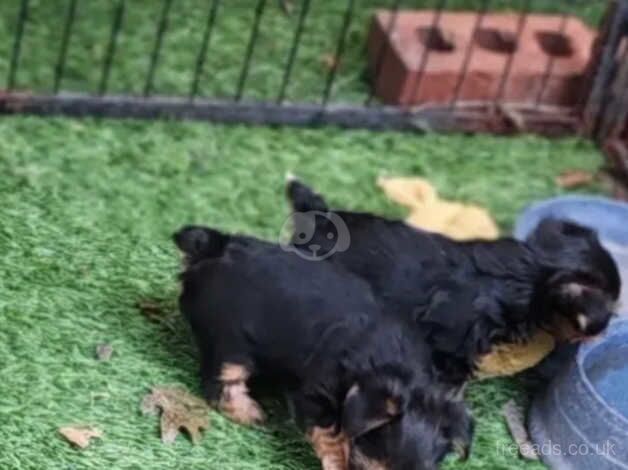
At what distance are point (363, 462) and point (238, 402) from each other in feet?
1.30

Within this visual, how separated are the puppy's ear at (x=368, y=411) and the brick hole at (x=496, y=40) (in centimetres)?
211

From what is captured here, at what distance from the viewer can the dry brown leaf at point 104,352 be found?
10.5ft

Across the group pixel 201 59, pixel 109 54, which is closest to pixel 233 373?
pixel 201 59

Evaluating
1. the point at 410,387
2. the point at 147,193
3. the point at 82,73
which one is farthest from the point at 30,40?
the point at 410,387

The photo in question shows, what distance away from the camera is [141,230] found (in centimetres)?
370

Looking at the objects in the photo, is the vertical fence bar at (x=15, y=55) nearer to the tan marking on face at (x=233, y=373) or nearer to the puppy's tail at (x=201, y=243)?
the puppy's tail at (x=201, y=243)

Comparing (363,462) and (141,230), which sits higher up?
(363,462)

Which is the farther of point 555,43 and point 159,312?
point 555,43

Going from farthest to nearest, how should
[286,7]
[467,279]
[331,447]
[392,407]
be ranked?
[286,7]
[467,279]
[331,447]
[392,407]

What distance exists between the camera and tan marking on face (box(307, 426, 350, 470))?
2916 mm

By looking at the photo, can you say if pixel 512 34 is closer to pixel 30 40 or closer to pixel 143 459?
pixel 30 40

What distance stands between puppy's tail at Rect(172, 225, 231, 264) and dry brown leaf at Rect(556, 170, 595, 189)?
1.58 metres

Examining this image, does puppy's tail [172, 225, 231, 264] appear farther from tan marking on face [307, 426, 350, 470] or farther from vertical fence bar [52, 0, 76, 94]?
vertical fence bar [52, 0, 76, 94]

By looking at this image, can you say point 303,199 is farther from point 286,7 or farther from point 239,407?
point 286,7
